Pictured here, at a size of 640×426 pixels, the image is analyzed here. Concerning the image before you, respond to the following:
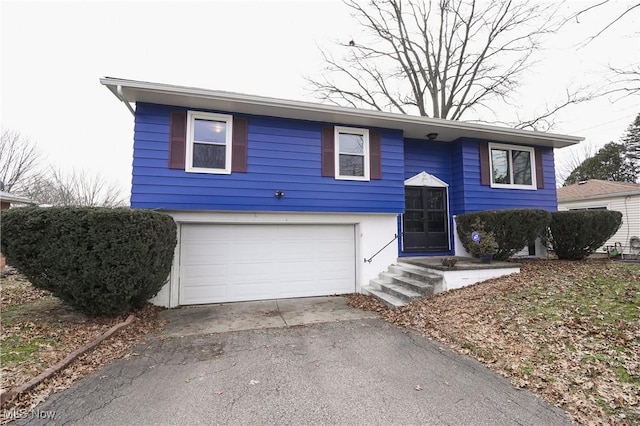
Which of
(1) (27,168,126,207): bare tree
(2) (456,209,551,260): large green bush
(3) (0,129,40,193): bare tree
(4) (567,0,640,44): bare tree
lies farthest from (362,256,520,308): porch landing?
(3) (0,129,40,193): bare tree

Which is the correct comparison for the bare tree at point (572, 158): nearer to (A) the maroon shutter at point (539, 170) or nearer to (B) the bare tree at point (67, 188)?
(A) the maroon shutter at point (539, 170)

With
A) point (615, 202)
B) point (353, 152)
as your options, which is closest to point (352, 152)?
point (353, 152)

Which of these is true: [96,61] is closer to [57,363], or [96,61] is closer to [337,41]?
[337,41]

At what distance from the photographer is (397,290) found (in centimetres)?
629

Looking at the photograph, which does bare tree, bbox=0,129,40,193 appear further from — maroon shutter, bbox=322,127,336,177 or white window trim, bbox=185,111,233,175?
maroon shutter, bbox=322,127,336,177

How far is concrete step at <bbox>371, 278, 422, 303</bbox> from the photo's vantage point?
5.82m

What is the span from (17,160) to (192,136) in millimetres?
23552

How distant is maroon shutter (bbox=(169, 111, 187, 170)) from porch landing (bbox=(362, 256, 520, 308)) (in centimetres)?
548

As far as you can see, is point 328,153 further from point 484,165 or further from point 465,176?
point 484,165

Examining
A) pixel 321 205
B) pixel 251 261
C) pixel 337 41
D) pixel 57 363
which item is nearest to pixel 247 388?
pixel 57 363

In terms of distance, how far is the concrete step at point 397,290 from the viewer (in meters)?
5.82

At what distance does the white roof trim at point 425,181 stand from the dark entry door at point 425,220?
123 millimetres

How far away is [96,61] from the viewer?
424 inches

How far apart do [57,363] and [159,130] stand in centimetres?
460
